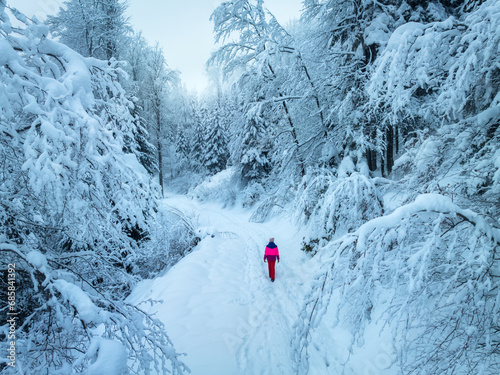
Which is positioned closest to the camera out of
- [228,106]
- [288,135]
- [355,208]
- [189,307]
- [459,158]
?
[459,158]

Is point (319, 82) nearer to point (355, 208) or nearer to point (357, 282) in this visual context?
point (355, 208)

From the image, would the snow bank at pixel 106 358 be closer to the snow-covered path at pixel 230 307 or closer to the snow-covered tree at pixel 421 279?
the snow-covered tree at pixel 421 279

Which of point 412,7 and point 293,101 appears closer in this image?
point 412,7

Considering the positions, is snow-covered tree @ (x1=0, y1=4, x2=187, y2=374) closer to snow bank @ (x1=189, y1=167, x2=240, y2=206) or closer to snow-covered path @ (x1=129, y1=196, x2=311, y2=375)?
snow-covered path @ (x1=129, y1=196, x2=311, y2=375)

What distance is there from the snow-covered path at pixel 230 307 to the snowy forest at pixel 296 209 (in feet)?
0.19

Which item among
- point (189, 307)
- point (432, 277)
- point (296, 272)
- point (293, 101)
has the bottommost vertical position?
point (296, 272)

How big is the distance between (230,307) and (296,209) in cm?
281

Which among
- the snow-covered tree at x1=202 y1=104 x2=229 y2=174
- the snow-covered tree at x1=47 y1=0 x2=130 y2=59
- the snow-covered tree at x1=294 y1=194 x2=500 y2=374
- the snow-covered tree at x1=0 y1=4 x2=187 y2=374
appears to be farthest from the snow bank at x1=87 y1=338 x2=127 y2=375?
the snow-covered tree at x1=202 y1=104 x2=229 y2=174

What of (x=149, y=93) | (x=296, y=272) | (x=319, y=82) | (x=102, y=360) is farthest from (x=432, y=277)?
(x=149, y=93)

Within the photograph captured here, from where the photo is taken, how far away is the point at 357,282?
1.88 m

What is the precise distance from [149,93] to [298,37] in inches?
680

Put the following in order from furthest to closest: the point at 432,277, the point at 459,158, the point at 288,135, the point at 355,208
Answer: the point at 288,135, the point at 355,208, the point at 459,158, the point at 432,277

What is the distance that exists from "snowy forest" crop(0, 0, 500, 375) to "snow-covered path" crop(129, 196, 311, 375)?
56 millimetres

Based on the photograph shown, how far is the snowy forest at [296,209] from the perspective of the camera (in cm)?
168
